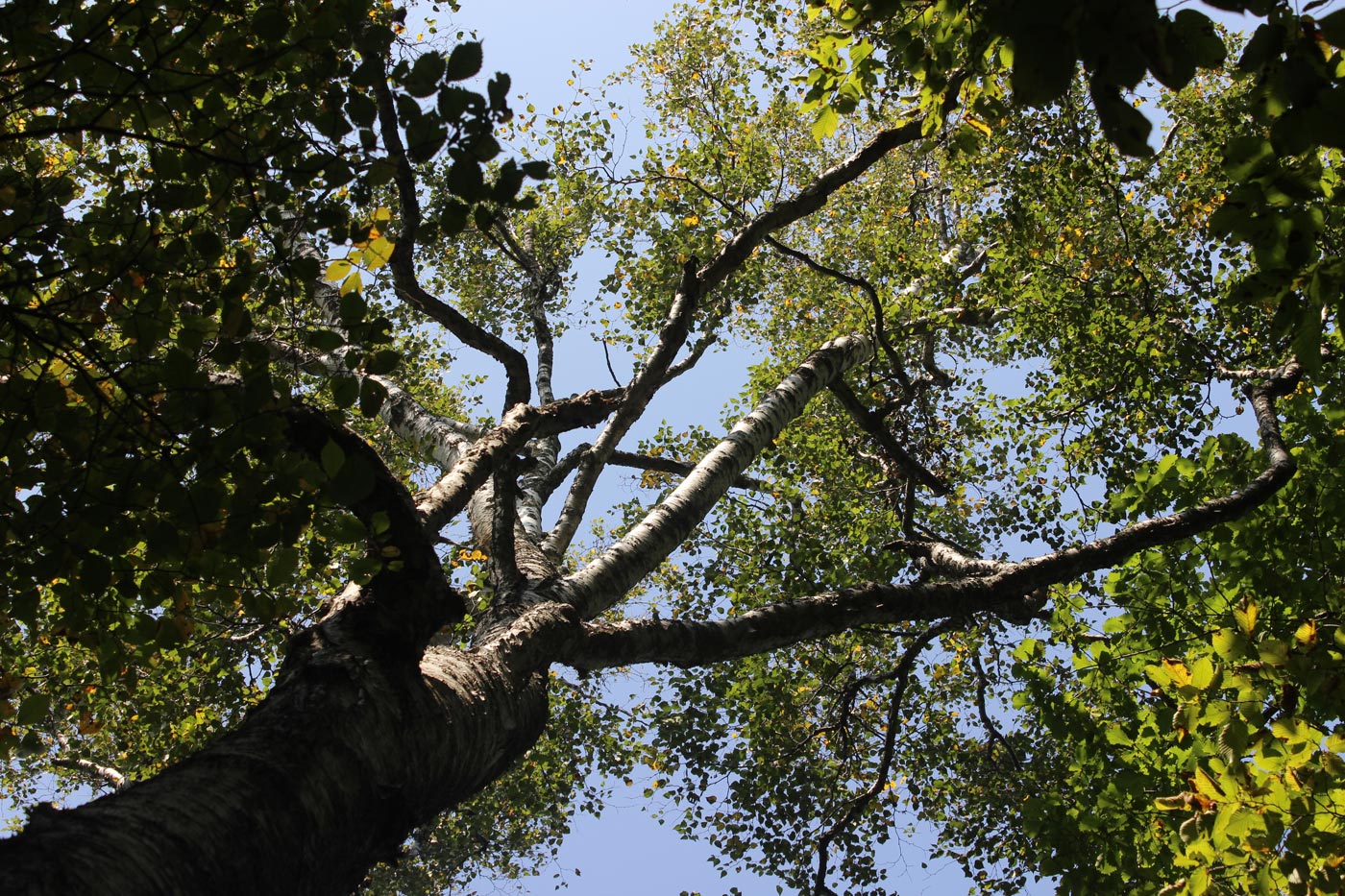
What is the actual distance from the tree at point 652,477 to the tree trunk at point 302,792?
1 cm

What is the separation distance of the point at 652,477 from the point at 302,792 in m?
10.3

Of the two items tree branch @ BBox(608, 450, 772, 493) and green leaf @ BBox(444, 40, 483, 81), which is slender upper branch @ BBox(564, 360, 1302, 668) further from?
tree branch @ BBox(608, 450, 772, 493)

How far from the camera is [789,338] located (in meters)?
13.9

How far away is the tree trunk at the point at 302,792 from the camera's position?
2070 mm

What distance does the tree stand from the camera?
2584 millimetres

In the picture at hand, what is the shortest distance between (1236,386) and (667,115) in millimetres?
9982

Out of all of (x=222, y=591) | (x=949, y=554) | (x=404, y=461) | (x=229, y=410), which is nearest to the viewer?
(x=229, y=410)

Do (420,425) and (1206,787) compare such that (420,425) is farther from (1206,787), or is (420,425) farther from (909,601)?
(1206,787)

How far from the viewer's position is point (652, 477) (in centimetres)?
1288

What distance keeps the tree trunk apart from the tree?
0.01 meters

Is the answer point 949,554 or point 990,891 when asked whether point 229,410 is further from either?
point 990,891

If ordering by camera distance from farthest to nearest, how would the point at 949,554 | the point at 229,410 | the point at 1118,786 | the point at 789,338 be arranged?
the point at 789,338
the point at 949,554
the point at 1118,786
the point at 229,410

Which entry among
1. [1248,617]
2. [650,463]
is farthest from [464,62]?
[650,463]

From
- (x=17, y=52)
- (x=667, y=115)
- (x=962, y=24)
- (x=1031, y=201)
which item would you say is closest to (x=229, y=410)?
(x=17, y=52)
